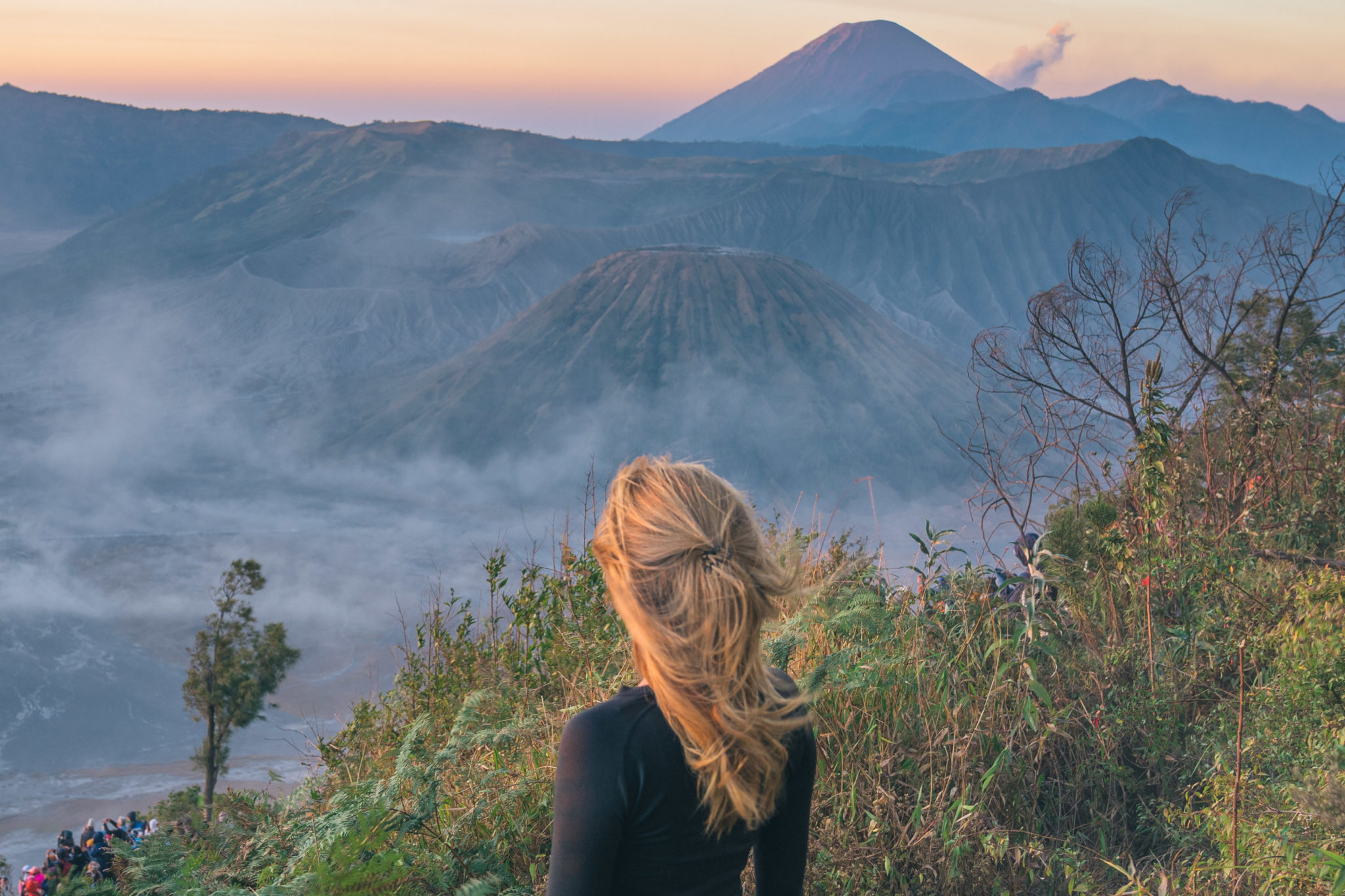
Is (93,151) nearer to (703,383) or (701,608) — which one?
(703,383)

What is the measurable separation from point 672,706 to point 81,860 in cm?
1063

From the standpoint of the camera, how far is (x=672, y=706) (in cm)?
138

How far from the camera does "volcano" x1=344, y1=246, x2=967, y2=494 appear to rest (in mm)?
43688

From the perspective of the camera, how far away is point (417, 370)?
57.5 m

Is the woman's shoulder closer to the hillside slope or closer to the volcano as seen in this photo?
the volcano

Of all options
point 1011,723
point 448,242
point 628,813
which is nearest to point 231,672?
point 1011,723

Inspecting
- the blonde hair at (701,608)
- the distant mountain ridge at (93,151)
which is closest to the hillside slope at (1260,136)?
the distant mountain ridge at (93,151)

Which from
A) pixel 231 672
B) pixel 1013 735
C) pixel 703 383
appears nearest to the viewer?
pixel 1013 735

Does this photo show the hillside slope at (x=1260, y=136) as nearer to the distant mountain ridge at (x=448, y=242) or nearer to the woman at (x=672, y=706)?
the distant mountain ridge at (x=448, y=242)

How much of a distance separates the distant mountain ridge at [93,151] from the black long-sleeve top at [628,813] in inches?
5152

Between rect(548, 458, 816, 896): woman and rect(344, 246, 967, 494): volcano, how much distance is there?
4049cm

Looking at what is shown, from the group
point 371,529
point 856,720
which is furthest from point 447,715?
point 371,529

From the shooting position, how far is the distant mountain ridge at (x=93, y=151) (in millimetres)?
111688

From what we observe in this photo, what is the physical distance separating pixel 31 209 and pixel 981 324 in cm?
11481
